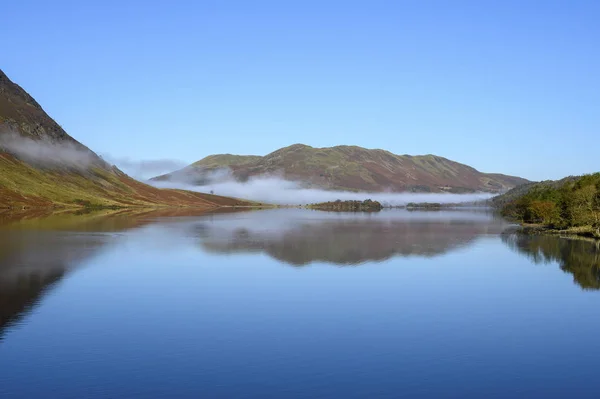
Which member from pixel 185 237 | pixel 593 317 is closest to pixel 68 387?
pixel 593 317

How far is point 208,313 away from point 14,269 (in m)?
30.6

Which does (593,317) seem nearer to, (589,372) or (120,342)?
(589,372)

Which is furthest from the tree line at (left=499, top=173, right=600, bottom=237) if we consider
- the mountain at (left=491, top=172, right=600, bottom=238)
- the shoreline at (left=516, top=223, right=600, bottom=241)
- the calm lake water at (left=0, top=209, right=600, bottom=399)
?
the calm lake water at (left=0, top=209, right=600, bottom=399)

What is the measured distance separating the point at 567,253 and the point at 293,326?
67.9m

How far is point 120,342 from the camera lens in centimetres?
3659

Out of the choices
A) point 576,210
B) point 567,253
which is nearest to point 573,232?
point 576,210

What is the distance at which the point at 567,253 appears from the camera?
93.9 metres

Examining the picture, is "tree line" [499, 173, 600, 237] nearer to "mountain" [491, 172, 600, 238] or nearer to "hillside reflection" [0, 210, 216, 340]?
"mountain" [491, 172, 600, 238]

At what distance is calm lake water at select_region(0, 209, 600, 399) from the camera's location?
29562 mm

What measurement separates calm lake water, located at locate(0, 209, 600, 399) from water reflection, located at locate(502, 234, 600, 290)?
0.73 meters

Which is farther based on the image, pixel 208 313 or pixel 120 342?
pixel 208 313

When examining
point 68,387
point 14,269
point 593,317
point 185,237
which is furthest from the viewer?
point 185,237

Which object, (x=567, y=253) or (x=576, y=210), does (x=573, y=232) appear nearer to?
(x=576, y=210)

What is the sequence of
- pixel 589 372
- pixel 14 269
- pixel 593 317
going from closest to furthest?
pixel 589 372 < pixel 593 317 < pixel 14 269
